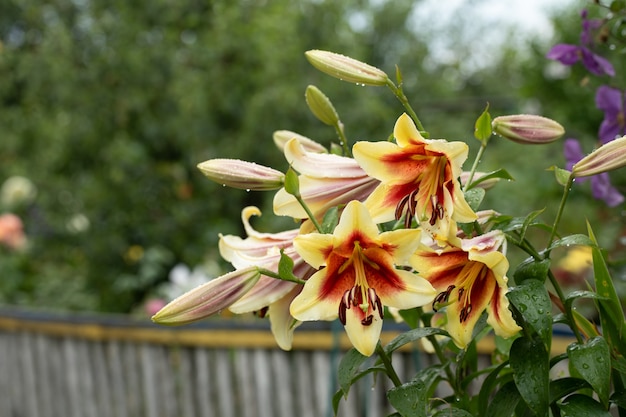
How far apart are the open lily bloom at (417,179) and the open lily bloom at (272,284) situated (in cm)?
10

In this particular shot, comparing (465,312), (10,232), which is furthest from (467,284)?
(10,232)

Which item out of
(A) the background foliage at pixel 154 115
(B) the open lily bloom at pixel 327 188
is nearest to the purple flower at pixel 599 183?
(B) the open lily bloom at pixel 327 188

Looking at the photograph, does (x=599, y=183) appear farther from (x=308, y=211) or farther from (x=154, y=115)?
(x=154, y=115)

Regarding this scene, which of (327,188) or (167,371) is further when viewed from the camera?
(167,371)

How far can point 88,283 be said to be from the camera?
4.39 m

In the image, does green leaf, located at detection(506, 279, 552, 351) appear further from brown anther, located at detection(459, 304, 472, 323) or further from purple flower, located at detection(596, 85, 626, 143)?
purple flower, located at detection(596, 85, 626, 143)

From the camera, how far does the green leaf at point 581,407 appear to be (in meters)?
0.66

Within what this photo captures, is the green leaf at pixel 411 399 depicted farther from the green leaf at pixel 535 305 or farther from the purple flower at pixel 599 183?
the purple flower at pixel 599 183

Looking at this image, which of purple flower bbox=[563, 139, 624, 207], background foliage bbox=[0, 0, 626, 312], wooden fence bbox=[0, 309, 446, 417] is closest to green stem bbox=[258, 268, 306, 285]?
purple flower bbox=[563, 139, 624, 207]

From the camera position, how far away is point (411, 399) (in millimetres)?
673

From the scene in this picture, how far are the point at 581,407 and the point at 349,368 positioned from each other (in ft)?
0.60

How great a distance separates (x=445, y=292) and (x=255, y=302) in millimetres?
157

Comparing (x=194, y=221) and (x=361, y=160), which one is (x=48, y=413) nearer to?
(x=194, y=221)

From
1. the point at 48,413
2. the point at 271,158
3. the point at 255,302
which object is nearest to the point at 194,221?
the point at 271,158
